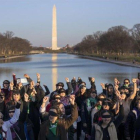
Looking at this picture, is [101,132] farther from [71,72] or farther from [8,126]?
[71,72]

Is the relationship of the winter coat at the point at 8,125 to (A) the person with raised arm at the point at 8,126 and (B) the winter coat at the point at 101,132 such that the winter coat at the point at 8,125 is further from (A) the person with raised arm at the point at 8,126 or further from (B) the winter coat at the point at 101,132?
(B) the winter coat at the point at 101,132

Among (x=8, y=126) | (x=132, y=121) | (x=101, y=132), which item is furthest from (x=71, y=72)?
(x=101, y=132)

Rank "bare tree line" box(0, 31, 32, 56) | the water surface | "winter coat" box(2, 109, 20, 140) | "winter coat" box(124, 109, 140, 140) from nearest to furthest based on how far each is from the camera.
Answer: "winter coat" box(2, 109, 20, 140) < "winter coat" box(124, 109, 140, 140) < the water surface < "bare tree line" box(0, 31, 32, 56)

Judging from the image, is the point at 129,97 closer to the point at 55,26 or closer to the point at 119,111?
the point at 119,111

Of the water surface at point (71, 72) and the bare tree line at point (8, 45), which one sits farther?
the bare tree line at point (8, 45)

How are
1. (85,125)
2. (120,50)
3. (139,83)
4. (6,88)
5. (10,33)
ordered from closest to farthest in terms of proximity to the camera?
(85,125) < (6,88) < (139,83) < (120,50) < (10,33)

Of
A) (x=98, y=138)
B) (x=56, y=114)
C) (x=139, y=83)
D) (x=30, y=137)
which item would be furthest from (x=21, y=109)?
(x=139, y=83)

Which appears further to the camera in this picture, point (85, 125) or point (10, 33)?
point (10, 33)

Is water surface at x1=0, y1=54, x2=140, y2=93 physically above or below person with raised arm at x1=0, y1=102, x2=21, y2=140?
below

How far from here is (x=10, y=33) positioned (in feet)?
346

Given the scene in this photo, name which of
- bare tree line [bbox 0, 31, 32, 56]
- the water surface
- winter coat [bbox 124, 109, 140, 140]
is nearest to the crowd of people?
winter coat [bbox 124, 109, 140, 140]

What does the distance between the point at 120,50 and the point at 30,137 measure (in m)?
58.5

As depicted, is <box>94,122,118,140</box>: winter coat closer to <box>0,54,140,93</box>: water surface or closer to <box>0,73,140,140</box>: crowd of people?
<box>0,73,140,140</box>: crowd of people

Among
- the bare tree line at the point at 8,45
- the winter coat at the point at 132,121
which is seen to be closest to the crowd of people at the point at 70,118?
the winter coat at the point at 132,121
